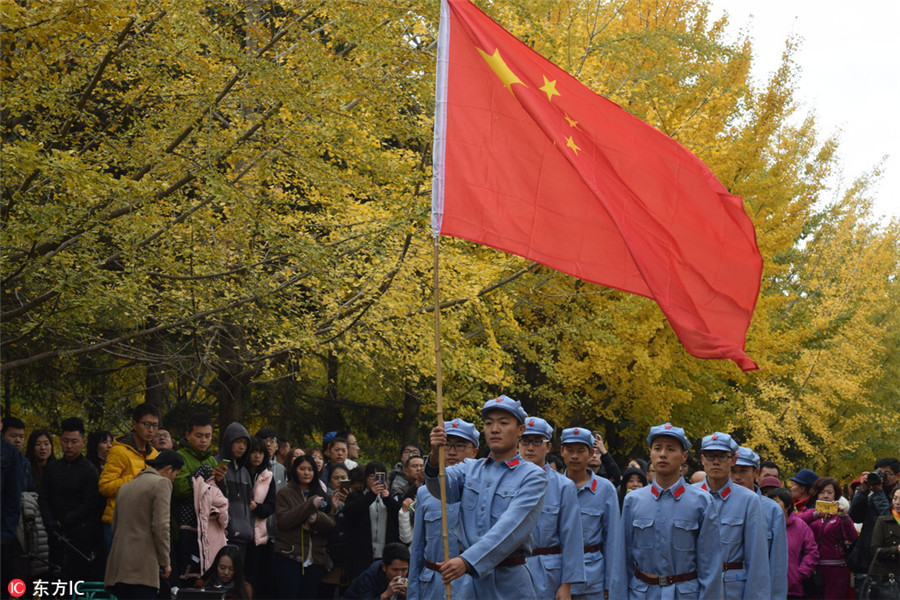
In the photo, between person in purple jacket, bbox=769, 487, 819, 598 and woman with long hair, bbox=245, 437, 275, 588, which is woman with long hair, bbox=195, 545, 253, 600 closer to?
woman with long hair, bbox=245, 437, 275, 588

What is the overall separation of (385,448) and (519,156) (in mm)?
15786

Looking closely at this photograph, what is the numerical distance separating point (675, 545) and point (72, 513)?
5.69 metres

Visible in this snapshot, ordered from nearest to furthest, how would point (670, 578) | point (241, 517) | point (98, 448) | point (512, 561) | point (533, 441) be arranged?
point (512, 561)
point (670, 578)
point (533, 441)
point (241, 517)
point (98, 448)

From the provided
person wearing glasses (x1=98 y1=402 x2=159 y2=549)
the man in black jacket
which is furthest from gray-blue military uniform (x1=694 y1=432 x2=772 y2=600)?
the man in black jacket

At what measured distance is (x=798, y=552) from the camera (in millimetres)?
11922

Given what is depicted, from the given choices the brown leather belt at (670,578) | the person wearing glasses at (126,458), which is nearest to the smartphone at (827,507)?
the brown leather belt at (670,578)

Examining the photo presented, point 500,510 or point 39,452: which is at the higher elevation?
point 39,452

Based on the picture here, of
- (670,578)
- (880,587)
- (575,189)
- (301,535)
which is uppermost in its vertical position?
(575,189)

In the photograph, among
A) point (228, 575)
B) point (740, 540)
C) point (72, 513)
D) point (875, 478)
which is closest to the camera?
point (740, 540)

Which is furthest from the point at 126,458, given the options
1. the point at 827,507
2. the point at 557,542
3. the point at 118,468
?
the point at 827,507

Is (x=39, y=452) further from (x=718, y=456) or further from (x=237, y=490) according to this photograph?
(x=718, y=456)

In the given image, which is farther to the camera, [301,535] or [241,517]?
[301,535]

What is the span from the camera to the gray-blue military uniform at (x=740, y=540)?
305 inches

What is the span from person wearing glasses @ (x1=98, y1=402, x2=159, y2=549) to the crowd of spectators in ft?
0.04
